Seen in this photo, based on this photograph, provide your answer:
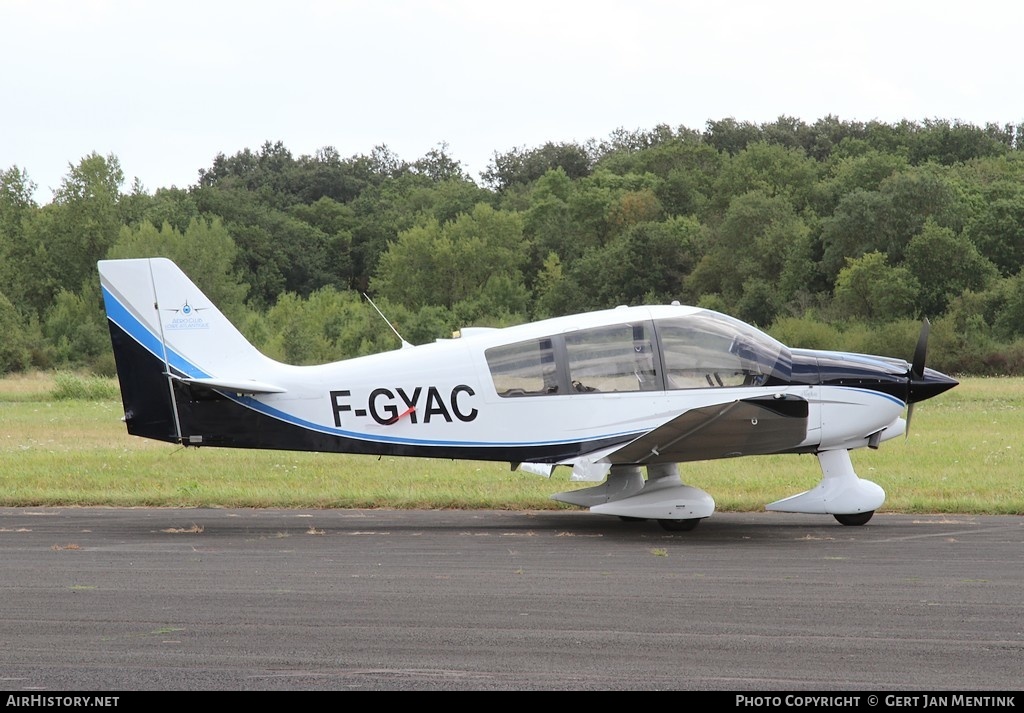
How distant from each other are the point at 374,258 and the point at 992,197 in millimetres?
33391

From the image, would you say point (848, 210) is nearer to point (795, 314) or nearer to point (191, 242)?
point (795, 314)

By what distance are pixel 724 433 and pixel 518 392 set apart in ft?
6.65

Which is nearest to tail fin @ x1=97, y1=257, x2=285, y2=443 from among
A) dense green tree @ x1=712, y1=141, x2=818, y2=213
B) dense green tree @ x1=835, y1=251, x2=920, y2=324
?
dense green tree @ x1=835, y1=251, x2=920, y2=324

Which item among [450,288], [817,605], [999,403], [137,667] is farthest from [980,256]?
[137,667]

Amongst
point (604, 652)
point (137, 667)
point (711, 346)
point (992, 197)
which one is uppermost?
point (992, 197)

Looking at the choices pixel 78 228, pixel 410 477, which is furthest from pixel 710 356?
pixel 78 228

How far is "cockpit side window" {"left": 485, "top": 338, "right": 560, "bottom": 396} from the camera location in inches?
441

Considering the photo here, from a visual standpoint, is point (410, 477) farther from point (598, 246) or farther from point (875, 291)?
point (598, 246)

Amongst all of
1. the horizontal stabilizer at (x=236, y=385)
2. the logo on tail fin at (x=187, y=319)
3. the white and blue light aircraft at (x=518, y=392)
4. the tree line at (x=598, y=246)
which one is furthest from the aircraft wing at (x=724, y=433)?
the tree line at (x=598, y=246)

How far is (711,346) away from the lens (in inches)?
441

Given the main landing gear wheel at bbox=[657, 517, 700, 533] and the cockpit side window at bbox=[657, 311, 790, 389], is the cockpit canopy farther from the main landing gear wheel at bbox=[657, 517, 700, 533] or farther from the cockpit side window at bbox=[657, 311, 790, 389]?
the main landing gear wheel at bbox=[657, 517, 700, 533]

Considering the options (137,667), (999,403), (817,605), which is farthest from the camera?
(999,403)

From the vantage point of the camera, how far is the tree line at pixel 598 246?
46.2 metres

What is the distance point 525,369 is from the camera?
11227mm
